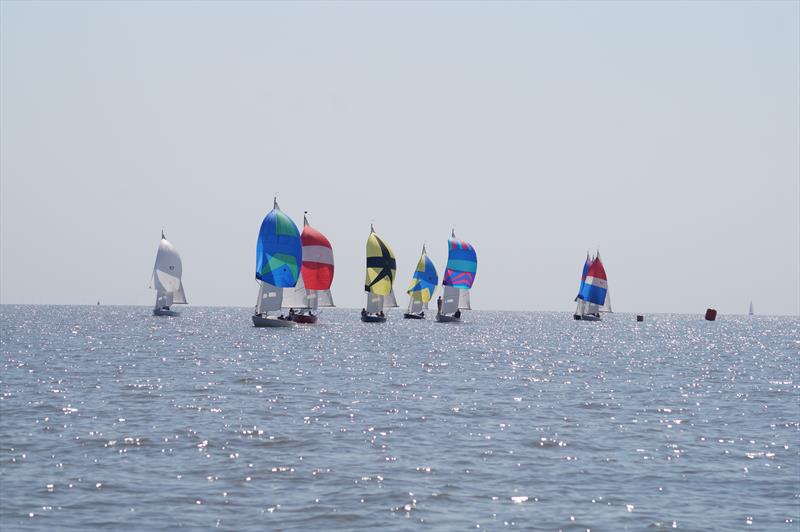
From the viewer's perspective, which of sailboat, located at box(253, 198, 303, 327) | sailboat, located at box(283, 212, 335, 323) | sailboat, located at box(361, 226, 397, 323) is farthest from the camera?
sailboat, located at box(361, 226, 397, 323)

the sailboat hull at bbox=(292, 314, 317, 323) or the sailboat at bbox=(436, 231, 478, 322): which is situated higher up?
the sailboat at bbox=(436, 231, 478, 322)

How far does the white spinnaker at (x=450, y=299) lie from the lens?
4577 inches

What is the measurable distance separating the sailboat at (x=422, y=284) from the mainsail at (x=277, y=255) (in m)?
37.9

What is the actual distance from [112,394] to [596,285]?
4249 inches

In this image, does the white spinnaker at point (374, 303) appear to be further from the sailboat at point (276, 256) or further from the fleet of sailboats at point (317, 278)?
the sailboat at point (276, 256)

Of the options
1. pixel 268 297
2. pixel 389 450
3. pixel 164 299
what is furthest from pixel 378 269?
pixel 389 450

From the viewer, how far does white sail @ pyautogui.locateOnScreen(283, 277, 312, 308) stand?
3553 inches

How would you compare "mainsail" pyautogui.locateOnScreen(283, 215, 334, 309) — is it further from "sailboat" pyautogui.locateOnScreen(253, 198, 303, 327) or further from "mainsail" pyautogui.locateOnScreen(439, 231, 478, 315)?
"mainsail" pyautogui.locateOnScreen(439, 231, 478, 315)

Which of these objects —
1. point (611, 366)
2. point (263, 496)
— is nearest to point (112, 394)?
point (263, 496)

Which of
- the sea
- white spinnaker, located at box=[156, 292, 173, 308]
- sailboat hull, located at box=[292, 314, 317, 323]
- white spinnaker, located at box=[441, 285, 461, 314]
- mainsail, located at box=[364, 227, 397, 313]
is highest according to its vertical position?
mainsail, located at box=[364, 227, 397, 313]

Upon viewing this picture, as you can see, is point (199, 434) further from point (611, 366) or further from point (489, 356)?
point (489, 356)

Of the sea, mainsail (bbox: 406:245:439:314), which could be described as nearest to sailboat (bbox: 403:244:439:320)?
mainsail (bbox: 406:245:439:314)

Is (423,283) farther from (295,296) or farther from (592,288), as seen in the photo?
(295,296)

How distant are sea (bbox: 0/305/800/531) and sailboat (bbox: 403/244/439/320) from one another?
71780 mm
